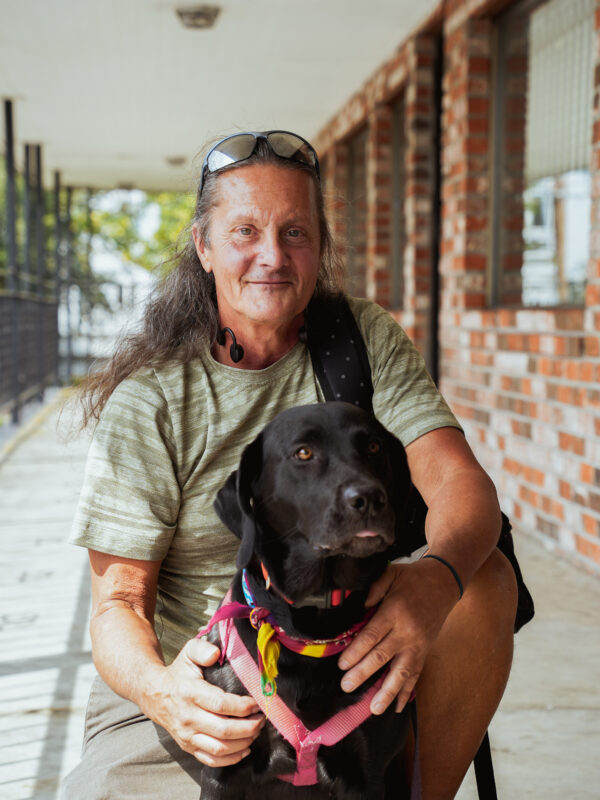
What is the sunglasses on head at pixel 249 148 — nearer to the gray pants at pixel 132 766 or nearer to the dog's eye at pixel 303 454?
the dog's eye at pixel 303 454

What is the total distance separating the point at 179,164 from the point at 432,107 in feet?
22.7

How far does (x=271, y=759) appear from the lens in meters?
1.44

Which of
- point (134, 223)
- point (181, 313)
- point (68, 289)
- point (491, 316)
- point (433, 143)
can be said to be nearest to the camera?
point (181, 313)

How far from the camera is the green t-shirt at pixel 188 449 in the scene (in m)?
1.64

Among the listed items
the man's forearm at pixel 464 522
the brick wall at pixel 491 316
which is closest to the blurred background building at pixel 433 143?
the brick wall at pixel 491 316

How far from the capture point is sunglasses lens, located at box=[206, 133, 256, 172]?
5.87ft

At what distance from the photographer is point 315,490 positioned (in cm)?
141

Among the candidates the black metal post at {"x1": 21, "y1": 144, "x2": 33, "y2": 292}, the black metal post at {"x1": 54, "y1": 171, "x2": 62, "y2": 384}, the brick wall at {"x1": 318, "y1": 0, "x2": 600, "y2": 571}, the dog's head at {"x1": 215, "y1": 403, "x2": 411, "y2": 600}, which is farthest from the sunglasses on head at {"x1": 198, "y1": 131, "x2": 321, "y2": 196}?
the black metal post at {"x1": 54, "y1": 171, "x2": 62, "y2": 384}

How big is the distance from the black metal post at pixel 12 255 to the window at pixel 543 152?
188 inches

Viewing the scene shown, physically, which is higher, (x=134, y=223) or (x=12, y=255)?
(x=134, y=223)

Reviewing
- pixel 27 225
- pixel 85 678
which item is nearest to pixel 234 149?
pixel 85 678

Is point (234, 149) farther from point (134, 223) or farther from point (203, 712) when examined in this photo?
point (134, 223)

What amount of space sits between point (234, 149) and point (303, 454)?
70 centimetres

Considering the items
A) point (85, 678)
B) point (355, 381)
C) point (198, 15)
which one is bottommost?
point (85, 678)
